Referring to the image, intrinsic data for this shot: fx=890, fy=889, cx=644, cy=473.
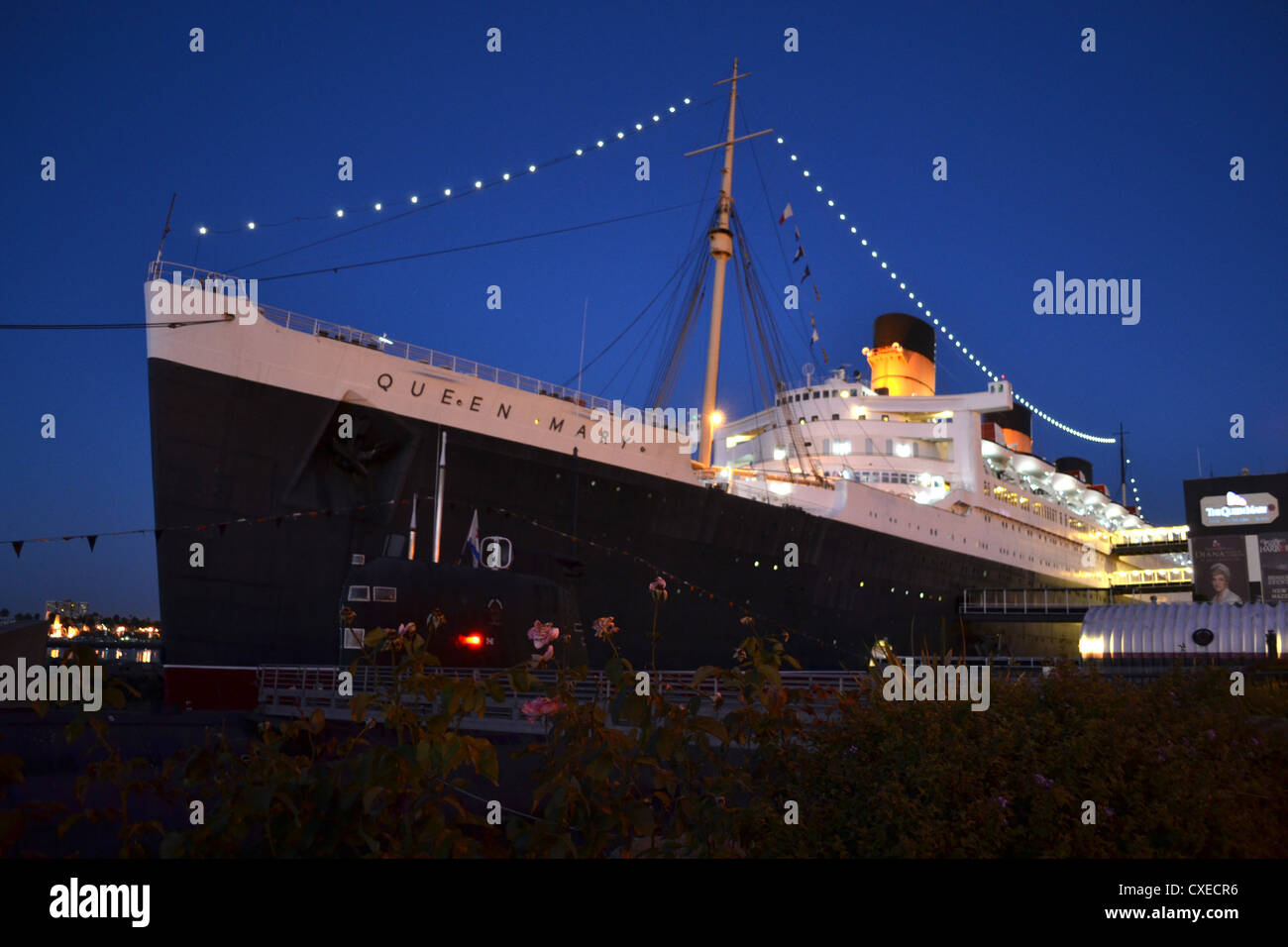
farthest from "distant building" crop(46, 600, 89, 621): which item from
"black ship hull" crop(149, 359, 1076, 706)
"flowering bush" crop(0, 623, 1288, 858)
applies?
"flowering bush" crop(0, 623, 1288, 858)

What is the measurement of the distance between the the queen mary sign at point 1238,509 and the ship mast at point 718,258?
2288 centimetres

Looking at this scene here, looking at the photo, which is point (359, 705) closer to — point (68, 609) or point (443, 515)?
point (443, 515)

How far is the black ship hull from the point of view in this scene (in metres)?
17.0

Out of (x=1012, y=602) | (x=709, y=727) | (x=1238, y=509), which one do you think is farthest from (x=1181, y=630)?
(x=709, y=727)

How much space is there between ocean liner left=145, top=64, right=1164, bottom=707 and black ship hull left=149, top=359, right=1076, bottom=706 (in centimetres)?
4

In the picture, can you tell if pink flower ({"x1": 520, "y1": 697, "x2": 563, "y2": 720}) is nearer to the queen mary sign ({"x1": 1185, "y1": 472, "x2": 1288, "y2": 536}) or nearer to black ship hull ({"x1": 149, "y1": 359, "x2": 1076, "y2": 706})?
black ship hull ({"x1": 149, "y1": 359, "x2": 1076, "y2": 706})

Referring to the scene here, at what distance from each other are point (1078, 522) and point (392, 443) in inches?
1642

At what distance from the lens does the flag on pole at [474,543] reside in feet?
57.0

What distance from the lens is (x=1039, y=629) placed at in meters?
41.1

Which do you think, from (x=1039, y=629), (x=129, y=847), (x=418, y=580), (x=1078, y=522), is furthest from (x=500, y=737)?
(x=1078, y=522)

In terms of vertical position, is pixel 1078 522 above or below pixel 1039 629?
above

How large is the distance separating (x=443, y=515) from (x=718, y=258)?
509 inches

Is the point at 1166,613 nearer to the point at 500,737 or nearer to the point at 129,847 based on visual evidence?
the point at 500,737
